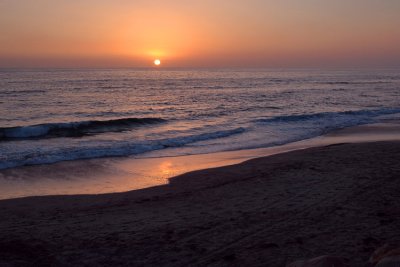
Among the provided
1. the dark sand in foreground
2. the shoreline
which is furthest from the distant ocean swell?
the dark sand in foreground

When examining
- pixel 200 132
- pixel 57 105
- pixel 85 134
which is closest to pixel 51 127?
pixel 85 134

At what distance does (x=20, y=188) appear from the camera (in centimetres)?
1041

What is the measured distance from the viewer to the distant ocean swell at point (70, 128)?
19.8m

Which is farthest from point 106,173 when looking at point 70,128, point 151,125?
point 151,125

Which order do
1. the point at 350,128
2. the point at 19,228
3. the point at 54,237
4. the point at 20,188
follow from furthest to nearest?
the point at 350,128, the point at 20,188, the point at 19,228, the point at 54,237

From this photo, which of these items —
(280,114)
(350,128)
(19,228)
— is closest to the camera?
(19,228)

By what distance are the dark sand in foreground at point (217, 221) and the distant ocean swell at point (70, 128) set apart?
449 inches

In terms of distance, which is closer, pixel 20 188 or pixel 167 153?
pixel 20 188

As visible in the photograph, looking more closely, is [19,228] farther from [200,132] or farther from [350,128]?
[350,128]

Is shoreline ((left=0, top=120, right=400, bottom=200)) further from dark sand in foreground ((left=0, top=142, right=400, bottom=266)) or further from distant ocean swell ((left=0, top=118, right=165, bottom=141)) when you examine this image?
distant ocean swell ((left=0, top=118, right=165, bottom=141))

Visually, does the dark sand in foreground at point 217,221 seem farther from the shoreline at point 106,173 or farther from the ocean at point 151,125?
the ocean at point 151,125

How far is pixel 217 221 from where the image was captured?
23.8 ft

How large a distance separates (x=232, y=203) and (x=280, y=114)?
20079 millimetres

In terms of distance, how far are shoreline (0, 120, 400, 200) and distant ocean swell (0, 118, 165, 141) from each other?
6999mm
